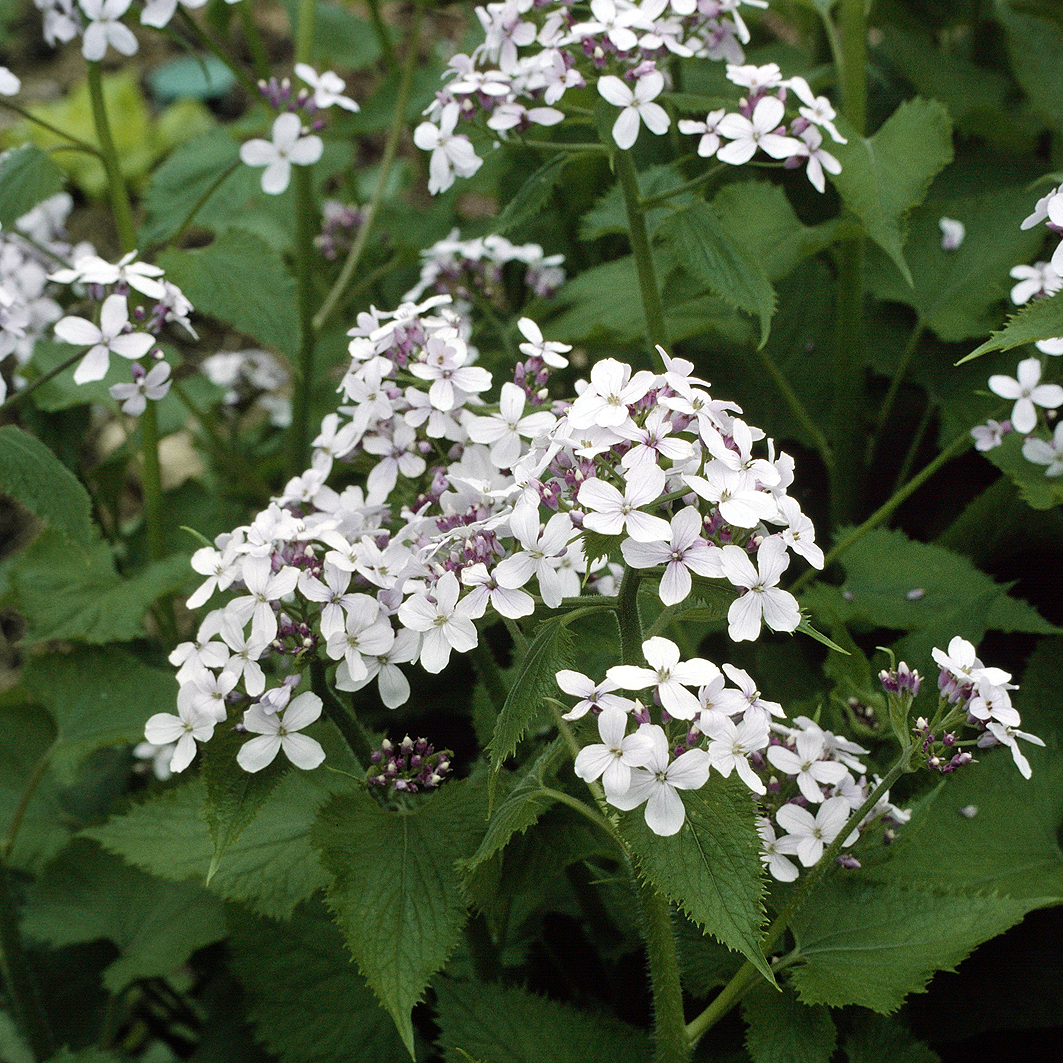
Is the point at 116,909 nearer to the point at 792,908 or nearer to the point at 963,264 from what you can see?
the point at 792,908

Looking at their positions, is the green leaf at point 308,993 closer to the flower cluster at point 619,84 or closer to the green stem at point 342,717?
the green stem at point 342,717

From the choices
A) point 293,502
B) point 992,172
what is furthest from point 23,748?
point 992,172

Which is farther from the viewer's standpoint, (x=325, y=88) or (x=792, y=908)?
(x=325, y=88)

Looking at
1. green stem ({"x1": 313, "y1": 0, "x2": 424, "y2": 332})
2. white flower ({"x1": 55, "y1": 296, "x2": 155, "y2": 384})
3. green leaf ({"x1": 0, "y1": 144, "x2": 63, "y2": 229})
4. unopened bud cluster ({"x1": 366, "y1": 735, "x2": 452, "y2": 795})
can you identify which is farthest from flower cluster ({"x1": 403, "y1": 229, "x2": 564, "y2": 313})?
unopened bud cluster ({"x1": 366, "y1": 735, "x2": 452, "y2": 795})

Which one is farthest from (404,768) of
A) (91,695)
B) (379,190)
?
(379,190)

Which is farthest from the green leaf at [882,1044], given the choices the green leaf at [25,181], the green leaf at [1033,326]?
the green leaf at [25,181]

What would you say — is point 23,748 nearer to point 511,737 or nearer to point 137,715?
point 137,715

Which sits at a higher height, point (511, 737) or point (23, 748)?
point (511, 737)
